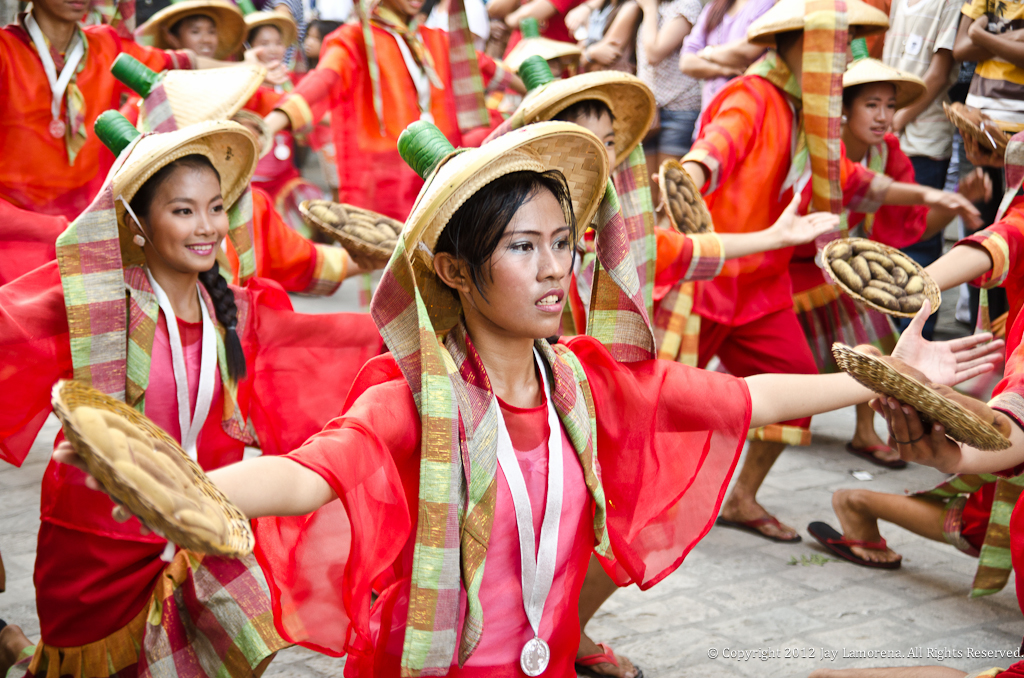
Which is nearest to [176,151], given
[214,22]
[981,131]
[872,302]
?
[872,302]

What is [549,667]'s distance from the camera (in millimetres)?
1891

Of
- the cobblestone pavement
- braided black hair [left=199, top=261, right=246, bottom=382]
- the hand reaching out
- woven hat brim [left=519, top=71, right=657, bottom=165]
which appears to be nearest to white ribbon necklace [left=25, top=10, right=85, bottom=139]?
the cobblestone pavement

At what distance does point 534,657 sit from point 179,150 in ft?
4.92

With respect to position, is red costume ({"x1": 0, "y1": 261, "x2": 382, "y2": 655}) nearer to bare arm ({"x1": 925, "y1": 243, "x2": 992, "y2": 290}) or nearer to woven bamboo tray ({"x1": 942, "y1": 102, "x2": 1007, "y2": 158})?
bare arm ({"x1": 925, "y1": 243, "x2": 992, "y2": 290})

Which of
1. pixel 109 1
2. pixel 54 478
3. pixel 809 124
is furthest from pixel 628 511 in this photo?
pixel 109 1

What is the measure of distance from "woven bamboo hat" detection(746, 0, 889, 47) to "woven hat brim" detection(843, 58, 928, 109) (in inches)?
5.6

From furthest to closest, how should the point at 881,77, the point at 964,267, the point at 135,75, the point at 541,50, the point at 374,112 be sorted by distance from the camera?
the point at 541,50
the point at 374,112
the point at 881,77
the point at 135,75
the point at 964,267

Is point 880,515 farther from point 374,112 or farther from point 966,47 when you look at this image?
point 374,112

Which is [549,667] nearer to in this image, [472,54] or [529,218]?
[529,218]

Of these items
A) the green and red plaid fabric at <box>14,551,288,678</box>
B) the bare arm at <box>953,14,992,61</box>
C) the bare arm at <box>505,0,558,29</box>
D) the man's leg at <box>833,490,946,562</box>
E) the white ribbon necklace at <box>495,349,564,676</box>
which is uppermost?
the bare arm at <box>505,0,558,29</box>

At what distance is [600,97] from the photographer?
308 cm

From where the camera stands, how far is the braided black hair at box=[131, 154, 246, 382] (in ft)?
8.25

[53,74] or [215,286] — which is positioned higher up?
[53,74]

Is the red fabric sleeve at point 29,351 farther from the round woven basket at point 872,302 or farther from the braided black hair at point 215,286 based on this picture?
the round woven basket at point 872,302
